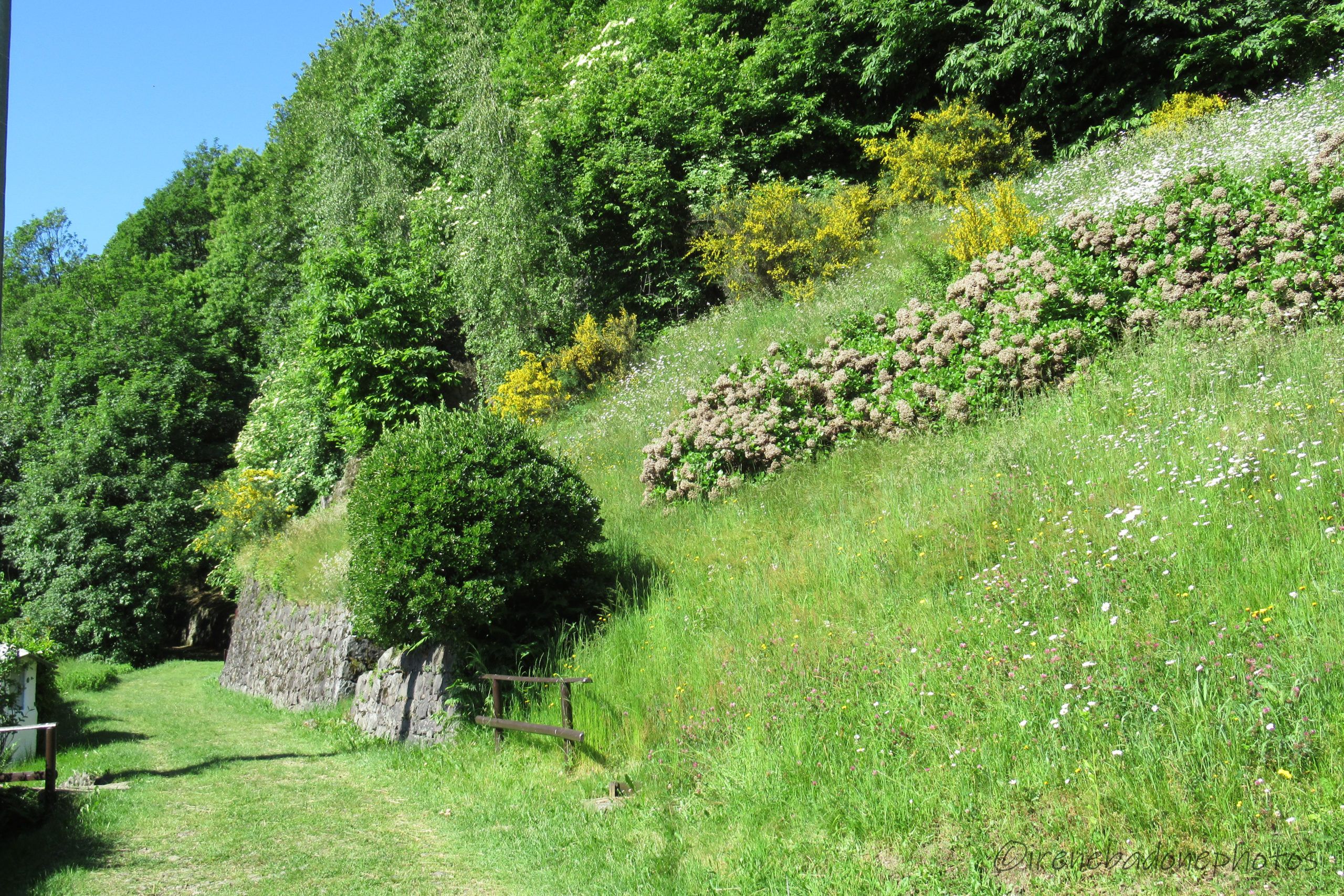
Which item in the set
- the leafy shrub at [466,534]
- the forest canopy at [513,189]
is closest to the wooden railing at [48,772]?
the leafy shrub at [466,534]

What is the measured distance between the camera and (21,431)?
100 ft

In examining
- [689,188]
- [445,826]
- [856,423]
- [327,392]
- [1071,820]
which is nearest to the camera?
[1071,820]

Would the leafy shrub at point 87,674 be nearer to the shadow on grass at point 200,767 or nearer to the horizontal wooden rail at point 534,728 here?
the shadow on grass at point 200,767

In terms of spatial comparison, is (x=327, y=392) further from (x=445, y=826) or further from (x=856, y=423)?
(x=445, y=826)

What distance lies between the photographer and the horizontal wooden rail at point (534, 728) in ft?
22.6

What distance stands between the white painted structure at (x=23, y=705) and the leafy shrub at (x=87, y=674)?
6.09 metres

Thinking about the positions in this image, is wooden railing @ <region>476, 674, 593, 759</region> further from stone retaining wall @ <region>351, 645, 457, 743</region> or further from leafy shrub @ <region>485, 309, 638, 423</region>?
leafy shrub @ <region>485, 309, 638, 423</region>

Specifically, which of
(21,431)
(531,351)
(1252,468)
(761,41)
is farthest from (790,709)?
(21,431)

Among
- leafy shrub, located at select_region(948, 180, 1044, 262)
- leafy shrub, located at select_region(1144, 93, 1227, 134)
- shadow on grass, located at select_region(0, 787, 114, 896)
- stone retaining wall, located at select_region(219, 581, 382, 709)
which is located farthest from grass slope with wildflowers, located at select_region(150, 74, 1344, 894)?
leafy shrub, located at select_region(1144, 93, 1227, 134)

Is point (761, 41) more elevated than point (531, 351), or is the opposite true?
point (761, 41)

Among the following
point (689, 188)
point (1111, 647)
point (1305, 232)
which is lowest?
point (1111, 647)

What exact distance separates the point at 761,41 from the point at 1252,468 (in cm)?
1930

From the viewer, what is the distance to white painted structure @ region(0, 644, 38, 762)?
9961mm

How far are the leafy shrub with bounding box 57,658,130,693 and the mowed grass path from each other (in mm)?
8515
